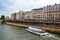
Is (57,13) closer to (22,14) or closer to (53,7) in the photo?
(53,7)

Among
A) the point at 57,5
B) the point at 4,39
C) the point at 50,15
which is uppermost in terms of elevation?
the point at 57,5

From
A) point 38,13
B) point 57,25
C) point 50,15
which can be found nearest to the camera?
point 57,25

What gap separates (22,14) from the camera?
184m

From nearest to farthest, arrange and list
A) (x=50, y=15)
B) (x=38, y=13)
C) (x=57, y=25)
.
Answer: (x=57, y=25)
(x=50, y=15)
(x=38, y=13)

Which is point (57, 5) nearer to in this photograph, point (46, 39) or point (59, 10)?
point (59, 10)

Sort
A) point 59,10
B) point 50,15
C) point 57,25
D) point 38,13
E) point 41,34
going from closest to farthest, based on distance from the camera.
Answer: point 41,34, point 57,25, point 59,10, point 50,15, point 38,13

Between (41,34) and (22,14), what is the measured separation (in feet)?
437

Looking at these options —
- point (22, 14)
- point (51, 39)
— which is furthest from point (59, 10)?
point (22, 14)

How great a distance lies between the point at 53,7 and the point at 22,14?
8456cm

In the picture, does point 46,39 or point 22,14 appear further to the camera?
point 22,14

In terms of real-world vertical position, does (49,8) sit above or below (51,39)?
above

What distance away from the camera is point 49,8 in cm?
10775

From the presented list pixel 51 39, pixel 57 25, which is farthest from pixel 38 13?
pixel 51 39

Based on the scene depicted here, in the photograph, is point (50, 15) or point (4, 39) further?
point (50, 15)
